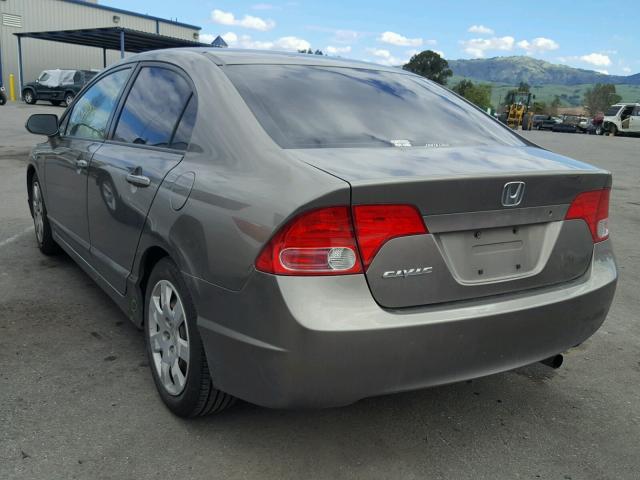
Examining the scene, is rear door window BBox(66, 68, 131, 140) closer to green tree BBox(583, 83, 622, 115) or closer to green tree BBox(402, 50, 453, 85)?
green tree BBox(402, 50, 453, 85)

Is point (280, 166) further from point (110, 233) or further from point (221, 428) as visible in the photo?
point (110, 233)

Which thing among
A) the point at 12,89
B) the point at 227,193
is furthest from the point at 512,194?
the point at 12,89

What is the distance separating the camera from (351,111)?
8.77 ft

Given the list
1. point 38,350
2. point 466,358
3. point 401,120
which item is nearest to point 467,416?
point 466,358

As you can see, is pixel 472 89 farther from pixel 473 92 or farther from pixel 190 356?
pixel 190 356

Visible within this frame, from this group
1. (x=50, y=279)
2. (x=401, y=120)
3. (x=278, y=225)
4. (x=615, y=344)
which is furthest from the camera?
(x=50, y=279)

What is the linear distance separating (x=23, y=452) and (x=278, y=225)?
1413 mm

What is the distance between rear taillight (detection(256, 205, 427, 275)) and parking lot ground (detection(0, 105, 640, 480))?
860mm

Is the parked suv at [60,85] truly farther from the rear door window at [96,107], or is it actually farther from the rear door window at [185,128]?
the rear door window at [185,128]

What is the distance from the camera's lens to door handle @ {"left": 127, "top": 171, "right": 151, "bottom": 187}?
2764mm

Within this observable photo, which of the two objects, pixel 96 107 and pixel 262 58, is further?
pixel 96 107

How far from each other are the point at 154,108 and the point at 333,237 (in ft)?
5.10

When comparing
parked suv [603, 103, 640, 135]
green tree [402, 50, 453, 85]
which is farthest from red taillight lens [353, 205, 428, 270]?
green tree [402, 50, 453, 85]

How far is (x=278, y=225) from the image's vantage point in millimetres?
1984
